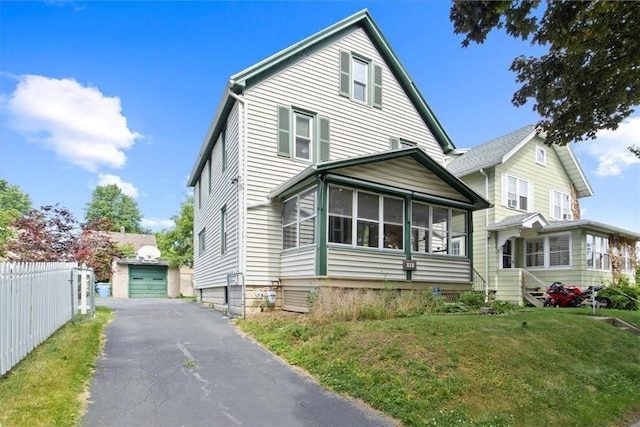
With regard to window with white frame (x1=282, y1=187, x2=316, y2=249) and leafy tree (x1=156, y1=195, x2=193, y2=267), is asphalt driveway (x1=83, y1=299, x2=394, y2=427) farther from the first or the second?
leafy tree (x1=156, y1=195, x2=193, y2=267)

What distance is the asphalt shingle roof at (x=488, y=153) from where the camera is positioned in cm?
1952

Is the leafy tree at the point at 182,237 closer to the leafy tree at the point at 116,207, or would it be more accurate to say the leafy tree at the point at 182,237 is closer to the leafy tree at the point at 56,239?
the leafy tree at the point at 56,239

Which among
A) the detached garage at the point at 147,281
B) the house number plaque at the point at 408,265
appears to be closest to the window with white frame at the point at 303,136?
the house number plaque at the point at 408,265

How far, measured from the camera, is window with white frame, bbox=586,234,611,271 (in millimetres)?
17625

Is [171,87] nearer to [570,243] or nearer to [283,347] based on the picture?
[283,347]

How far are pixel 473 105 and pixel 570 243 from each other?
7.37 metres

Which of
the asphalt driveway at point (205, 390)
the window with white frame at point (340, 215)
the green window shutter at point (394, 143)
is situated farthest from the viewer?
the green window shutter at point (394, 143)

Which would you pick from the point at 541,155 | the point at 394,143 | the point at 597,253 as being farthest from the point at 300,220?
the point at 541,155

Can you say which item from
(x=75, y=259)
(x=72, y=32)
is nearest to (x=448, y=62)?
(x=72, y=32)

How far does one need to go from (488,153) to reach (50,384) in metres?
20.6

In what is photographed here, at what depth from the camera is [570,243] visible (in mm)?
17672

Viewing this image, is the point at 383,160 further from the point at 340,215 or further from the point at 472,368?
the point at 472,368

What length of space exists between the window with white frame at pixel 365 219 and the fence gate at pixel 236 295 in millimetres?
3084

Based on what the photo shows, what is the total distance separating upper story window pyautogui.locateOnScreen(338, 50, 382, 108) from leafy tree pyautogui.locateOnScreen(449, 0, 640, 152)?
7483 millimetres
